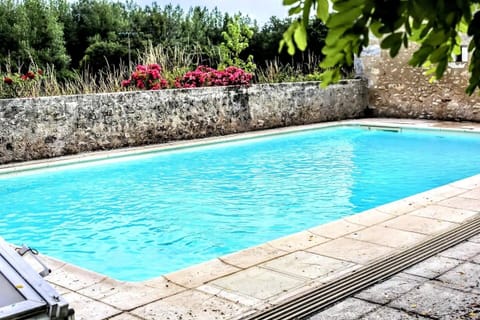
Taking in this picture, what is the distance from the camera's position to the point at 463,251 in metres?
3.96

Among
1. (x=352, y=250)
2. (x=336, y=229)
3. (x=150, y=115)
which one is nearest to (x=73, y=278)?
(x=352, y=250)

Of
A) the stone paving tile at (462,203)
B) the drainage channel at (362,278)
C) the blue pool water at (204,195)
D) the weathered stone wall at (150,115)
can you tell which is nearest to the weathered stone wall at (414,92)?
the weathered stone wall at (150,115)

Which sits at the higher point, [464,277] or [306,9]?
[306,9]

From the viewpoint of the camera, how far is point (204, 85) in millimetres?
11211

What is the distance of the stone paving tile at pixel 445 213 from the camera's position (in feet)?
15.8

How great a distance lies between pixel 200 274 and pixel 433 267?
1.39 meters

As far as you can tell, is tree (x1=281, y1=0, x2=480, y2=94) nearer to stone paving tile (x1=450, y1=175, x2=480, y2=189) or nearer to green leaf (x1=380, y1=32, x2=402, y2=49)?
green leaf (x1=380, y1=32, x2=402, y2=49)

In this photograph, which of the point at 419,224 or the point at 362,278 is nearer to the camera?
the point at 362,278

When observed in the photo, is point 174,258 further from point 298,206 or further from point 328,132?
point 328,132

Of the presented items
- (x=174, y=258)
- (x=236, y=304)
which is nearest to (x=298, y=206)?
(x=174, y=258)

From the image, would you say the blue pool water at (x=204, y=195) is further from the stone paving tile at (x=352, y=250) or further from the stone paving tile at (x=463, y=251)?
the stone paving tile at (x=463, y=251)

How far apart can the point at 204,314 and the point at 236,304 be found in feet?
0.65

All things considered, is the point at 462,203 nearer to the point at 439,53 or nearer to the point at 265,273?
the point at 265,273

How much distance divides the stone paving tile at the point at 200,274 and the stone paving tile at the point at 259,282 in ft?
0.26
